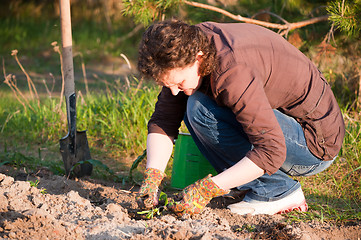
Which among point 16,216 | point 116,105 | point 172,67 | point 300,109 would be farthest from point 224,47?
point 116,105

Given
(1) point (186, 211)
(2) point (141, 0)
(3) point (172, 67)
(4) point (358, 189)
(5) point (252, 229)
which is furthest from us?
(2) point (141, 0)

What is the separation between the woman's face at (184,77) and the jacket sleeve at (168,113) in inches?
14.2

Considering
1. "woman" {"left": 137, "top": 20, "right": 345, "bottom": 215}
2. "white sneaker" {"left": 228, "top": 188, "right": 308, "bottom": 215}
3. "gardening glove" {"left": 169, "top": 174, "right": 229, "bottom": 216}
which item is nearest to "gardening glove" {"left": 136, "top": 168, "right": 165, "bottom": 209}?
"woman" {"left": 137, "top": 20, "right": 345, "bottom": 215}

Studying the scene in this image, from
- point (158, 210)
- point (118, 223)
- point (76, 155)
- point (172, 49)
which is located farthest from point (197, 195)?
point (76, 155)

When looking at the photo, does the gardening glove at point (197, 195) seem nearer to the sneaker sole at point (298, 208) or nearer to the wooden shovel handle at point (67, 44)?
the sneaker sole at point (298, 208)

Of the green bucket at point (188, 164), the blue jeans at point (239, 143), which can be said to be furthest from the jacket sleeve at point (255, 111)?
the green bucket at point (188, 164)

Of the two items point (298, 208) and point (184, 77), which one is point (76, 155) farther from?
point (298, 208)

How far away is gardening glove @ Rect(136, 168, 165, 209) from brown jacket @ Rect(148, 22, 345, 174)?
0.97 ft

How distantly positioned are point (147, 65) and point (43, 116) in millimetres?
2259

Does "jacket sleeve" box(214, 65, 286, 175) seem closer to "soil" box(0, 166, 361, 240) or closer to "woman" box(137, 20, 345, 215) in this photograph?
"woman" box(137, 20, 345, 215)

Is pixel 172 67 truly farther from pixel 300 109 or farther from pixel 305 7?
pixel 305 7

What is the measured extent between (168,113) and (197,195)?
57 cm

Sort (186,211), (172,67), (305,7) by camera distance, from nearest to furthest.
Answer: (172,67), (186,211), (305,7)

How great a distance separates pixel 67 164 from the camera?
A: 2.86 metres
